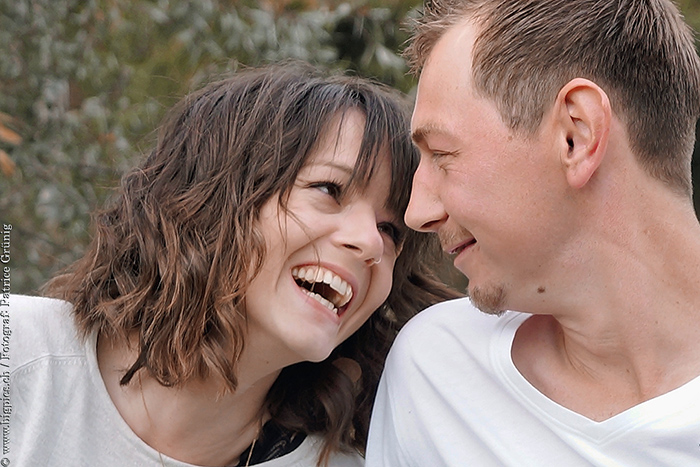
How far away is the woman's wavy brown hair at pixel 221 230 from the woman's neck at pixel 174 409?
0.06 m

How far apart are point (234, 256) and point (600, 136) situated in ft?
2.99

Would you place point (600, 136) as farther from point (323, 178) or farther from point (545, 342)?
point (323, 178)

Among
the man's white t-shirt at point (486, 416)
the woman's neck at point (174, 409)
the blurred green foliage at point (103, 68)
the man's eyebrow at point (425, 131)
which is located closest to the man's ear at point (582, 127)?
the man's eyebrow at point (425, 131)

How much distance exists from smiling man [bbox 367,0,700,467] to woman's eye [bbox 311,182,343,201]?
23cm

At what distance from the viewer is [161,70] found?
3033 mm

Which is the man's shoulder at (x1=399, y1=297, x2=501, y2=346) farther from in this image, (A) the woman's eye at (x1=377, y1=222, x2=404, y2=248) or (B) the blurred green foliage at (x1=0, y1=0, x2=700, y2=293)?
(B) the blurred green foliage at (x1=0, y1=0, x2=700, y2=293)

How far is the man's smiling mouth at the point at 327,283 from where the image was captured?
196cm

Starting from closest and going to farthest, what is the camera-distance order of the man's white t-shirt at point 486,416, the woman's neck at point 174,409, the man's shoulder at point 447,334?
the man's white t-shirt at point 486,416
the man's shoulder at point 447,334
the woman's neck at point 174,409

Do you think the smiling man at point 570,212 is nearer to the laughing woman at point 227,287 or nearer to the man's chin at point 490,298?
the man's chin at point 490,298

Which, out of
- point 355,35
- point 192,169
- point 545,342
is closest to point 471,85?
point 545,342

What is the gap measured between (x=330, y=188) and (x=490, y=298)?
500 millimetres

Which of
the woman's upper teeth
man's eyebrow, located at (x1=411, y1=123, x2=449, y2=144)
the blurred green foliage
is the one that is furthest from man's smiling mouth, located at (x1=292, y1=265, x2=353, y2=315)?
the blurred green foliage

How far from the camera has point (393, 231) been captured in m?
2.16

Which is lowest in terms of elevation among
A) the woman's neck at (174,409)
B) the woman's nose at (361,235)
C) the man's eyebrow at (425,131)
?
the woman's neck at (174,409)
